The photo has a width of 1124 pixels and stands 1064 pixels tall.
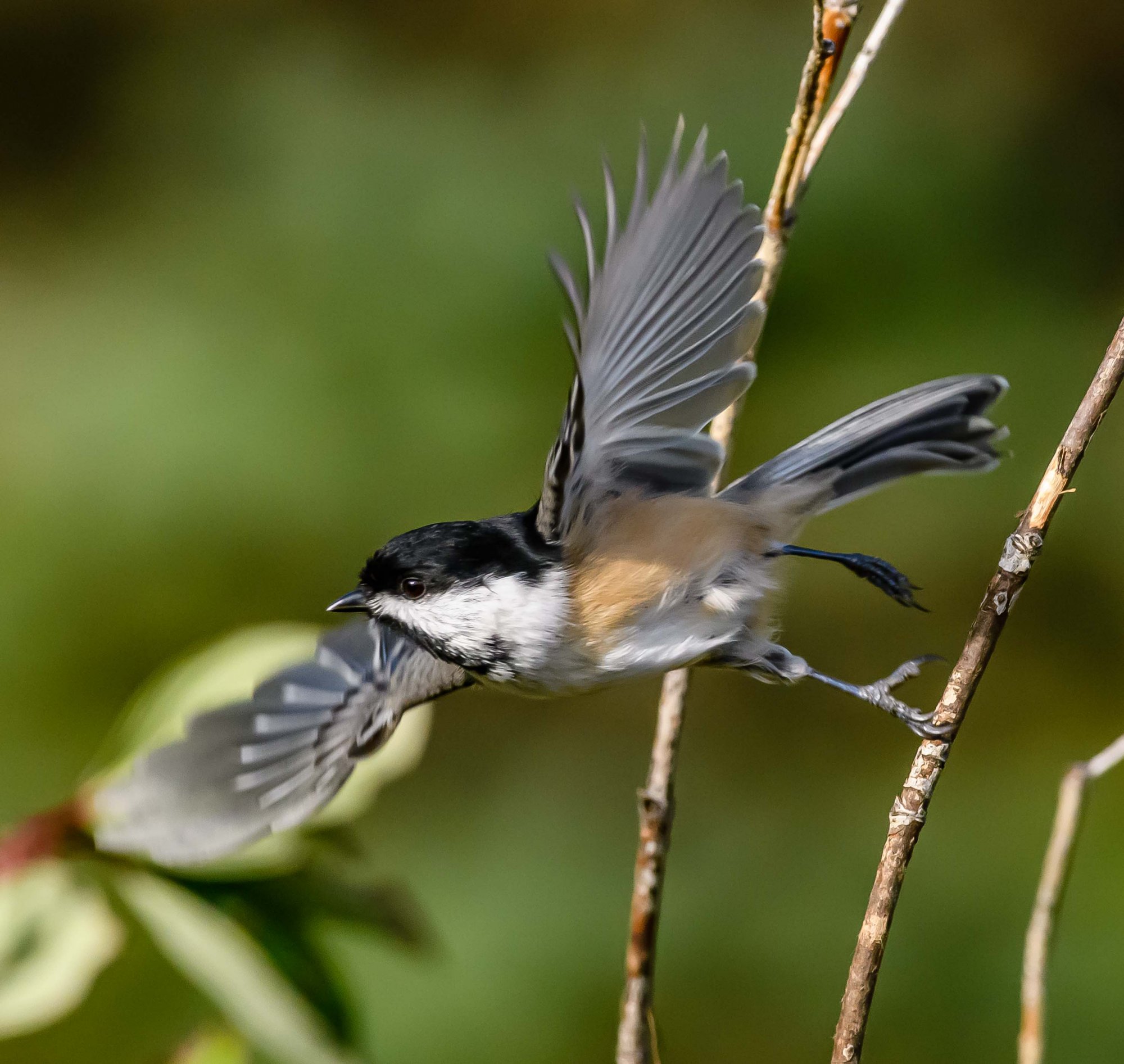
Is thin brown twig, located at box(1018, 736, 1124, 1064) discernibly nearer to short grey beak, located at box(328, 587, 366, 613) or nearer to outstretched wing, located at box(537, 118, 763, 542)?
outstretched wing, located at box(537, 118, 763, 542)

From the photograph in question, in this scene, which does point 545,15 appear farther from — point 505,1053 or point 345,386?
point 505,1053

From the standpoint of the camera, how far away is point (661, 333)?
0.92 m

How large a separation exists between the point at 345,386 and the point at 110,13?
0.81 m

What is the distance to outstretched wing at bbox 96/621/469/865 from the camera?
30.8 inches

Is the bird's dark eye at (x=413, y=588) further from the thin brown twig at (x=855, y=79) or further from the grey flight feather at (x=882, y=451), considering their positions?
the thin brown twig at (x=855, y=79)

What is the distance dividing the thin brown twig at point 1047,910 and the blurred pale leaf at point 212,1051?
0.48 metres

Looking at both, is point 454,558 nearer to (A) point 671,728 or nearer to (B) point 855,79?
(A) point 671,728

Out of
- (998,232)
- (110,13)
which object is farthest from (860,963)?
(110,13)

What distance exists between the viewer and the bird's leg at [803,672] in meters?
0.91

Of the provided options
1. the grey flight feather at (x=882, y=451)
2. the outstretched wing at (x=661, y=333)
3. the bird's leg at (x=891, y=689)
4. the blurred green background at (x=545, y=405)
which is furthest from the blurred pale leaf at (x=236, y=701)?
the blurred green background at (x=545, y=405)

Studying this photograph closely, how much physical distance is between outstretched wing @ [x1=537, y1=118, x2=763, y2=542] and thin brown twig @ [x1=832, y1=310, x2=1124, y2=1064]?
0.27m

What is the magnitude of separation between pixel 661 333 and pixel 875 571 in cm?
37

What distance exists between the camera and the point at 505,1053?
1.50 metres

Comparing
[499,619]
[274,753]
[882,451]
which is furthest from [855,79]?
[274,753]
